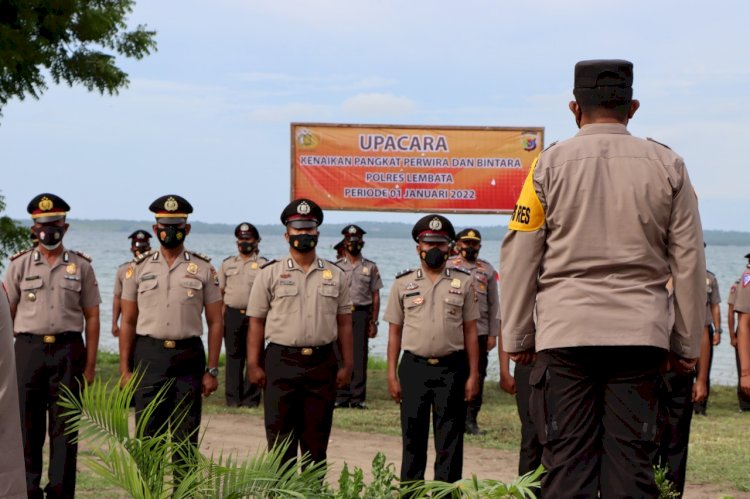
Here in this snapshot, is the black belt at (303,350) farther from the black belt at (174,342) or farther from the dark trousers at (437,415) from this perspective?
the dark trousers at (437,415)

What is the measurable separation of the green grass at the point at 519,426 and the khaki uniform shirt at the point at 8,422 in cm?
621

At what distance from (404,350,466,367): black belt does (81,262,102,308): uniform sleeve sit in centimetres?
240

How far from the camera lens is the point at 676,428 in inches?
291

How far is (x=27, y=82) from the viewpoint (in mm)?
12805

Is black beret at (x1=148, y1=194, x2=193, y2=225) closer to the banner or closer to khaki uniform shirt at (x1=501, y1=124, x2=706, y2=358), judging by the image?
khaki uniform shirt at (x1=501, y1=124, x2=706, y2=358)

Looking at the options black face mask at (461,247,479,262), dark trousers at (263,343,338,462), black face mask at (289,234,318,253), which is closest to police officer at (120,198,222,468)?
dark trousers at (263,343,338,462)

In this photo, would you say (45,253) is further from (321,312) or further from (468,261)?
(468,261)

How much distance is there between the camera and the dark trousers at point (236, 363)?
14.2 m

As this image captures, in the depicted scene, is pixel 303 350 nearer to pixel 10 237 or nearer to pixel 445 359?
pixel 445 359

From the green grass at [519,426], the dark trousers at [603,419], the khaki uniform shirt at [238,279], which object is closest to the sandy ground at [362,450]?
the green grass at [519,426]

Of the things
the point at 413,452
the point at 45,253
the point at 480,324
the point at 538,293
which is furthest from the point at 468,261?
the point at 538,293

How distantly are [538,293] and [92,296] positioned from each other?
15.3ft

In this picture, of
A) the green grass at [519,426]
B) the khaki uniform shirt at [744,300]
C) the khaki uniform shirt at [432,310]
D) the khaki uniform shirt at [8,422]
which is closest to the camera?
the khaki uniform shirt at [8,422]

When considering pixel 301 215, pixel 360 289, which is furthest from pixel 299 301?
pixel 360 289
